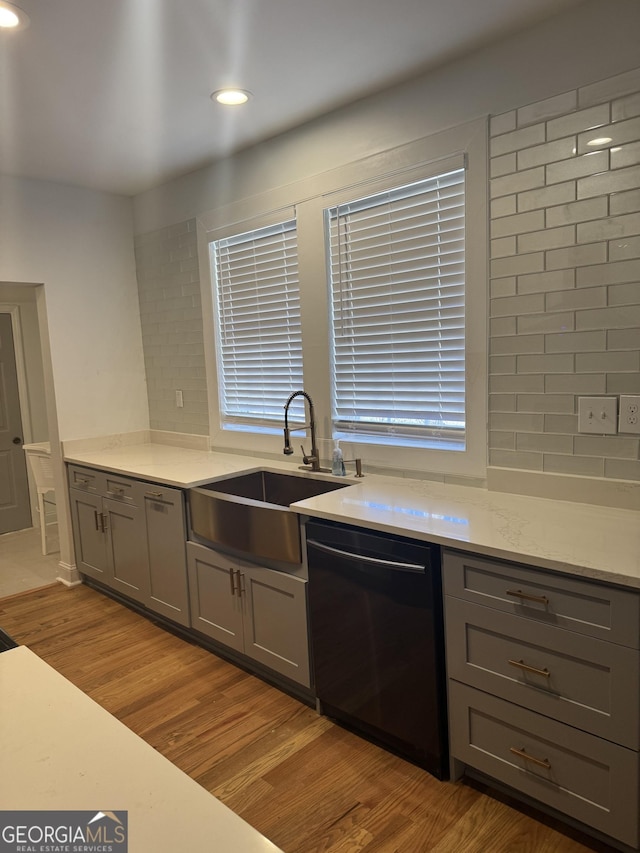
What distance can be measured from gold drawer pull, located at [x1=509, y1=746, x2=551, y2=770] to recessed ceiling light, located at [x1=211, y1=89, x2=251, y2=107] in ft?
8.93

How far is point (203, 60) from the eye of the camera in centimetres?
233

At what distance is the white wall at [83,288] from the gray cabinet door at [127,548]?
784mm

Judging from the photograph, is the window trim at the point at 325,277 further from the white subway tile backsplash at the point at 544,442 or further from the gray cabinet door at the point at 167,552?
the gray cabinet door at the point at 167,552

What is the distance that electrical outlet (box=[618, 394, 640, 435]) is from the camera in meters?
2.02

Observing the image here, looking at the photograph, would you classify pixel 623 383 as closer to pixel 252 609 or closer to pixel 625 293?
pixel 625 293

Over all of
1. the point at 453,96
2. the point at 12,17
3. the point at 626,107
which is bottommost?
the point at 626,107

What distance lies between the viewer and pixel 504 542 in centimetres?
182

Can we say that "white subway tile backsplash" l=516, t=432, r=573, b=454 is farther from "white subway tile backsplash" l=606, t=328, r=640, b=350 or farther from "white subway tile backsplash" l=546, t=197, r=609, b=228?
"white subway tile backsplash" l=546, t=197, r=609, b=228

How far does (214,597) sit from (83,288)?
2337mm

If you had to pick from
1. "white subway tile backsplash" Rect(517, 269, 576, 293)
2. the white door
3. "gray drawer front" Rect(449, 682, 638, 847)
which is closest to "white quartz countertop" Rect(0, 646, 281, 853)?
"gray drawer front" Rect(449, 682, 638, 847)

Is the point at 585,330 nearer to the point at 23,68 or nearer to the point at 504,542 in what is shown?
the point at 504,542

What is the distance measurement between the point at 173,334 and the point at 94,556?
60.6 inches

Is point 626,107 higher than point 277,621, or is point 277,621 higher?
point 626,107

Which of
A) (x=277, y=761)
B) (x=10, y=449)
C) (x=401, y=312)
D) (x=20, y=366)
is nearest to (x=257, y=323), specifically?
(x=401, y=312)
